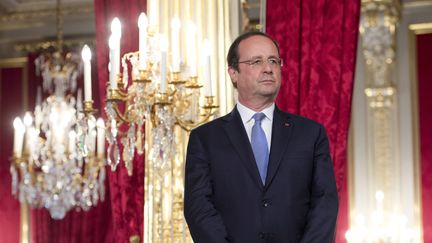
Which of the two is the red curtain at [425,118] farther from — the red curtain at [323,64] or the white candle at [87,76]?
the white candle at [87,76]

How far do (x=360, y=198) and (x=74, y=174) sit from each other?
2.66 meters

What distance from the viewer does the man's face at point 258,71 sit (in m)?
2.00

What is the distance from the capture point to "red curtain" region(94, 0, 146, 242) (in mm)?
3564

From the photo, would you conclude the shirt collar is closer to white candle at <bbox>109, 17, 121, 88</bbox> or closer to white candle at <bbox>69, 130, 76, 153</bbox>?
white candle at <bbox>109, 17, 121, 88</bbox>

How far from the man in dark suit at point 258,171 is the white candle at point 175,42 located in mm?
1169

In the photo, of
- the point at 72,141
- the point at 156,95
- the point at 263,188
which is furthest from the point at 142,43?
the point at 72,141

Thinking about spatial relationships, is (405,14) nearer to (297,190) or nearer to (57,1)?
(57,1)

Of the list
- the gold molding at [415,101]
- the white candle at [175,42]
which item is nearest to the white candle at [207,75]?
the white candle at [175,42]

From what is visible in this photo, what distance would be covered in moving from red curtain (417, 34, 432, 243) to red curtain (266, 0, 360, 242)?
360 centimetres

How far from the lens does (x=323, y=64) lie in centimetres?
341

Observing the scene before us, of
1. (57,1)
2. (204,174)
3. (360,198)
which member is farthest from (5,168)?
(204,174)

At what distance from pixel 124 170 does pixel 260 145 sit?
1641mm

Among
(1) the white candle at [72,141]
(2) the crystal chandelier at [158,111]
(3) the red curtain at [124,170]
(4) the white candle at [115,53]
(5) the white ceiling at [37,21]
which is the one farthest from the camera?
(5) the white ceiling at [37,21]

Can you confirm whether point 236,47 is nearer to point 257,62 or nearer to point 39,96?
point 257,62
